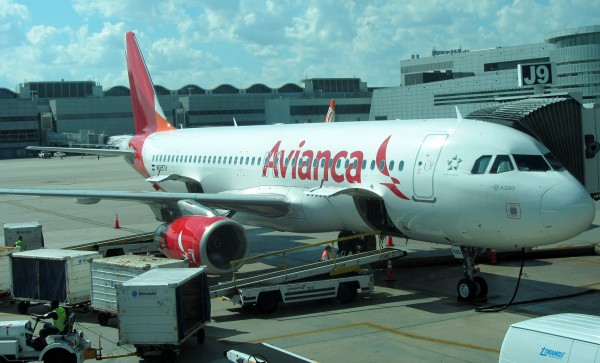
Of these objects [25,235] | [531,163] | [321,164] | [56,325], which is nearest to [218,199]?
[321,164]

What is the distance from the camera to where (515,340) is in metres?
10.7

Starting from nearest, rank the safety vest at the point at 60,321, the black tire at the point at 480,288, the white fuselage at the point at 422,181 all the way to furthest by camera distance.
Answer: the safety vest at the point at 60,321, the white fuselage at the point at 422,181, the black tire at the point at 480,288

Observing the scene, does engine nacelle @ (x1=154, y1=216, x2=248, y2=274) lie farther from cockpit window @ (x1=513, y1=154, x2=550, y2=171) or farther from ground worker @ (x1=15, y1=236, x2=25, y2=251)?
cockpit window @ (x1=513, y1=154, x2=550, y2=171)

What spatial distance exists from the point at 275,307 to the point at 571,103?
10143 millimetres

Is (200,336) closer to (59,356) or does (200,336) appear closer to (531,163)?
(59,356)

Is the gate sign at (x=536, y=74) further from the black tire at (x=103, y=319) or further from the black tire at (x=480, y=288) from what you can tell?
the black tire at (x=103, y=319)

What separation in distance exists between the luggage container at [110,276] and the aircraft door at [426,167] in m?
5.91

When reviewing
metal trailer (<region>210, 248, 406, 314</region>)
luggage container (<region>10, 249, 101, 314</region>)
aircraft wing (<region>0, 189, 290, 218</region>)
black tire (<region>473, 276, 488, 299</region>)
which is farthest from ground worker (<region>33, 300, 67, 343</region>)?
black tire (<region>473, 276, 488, 299</region>)

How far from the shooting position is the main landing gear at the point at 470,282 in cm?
1819

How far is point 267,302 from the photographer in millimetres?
17844

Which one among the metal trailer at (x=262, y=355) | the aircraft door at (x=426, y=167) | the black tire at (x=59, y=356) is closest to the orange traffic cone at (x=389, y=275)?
the aircraft door at (x=426, y=167)

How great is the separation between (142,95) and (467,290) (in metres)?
21.5

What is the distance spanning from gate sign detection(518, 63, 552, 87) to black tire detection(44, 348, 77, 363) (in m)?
22.3

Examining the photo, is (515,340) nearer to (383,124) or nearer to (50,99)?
(383,124)
